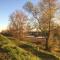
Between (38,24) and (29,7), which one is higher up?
(29,7)

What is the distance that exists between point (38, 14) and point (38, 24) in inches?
38.6

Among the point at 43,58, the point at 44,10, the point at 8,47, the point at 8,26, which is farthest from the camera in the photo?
the point at 8,26

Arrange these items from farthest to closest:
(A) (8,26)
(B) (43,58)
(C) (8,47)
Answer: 1. (A) (8,26)
2. (B) (43,58)
3. (C) (8,47)

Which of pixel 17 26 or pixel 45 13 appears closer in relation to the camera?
pixel 45 13

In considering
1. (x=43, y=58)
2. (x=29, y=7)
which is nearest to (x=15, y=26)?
(x=29, y=7)

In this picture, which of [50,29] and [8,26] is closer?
[50,29]

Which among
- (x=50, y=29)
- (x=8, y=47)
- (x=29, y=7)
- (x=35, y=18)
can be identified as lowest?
(x=8, y=47)

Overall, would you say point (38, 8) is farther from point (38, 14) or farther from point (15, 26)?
point (15, 26)

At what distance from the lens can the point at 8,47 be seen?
36.2 feet

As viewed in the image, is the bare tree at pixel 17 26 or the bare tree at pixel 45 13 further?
the bare tree at pixel 17 26

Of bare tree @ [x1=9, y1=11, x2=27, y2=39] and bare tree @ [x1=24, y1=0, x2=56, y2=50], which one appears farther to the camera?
bare tree @ [x1=9, y1=11, x2=27, y2=39]

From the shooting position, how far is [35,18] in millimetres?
18000

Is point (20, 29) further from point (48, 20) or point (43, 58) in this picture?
point (43, 58)

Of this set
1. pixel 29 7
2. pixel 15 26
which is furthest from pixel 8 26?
pixel 29 7
